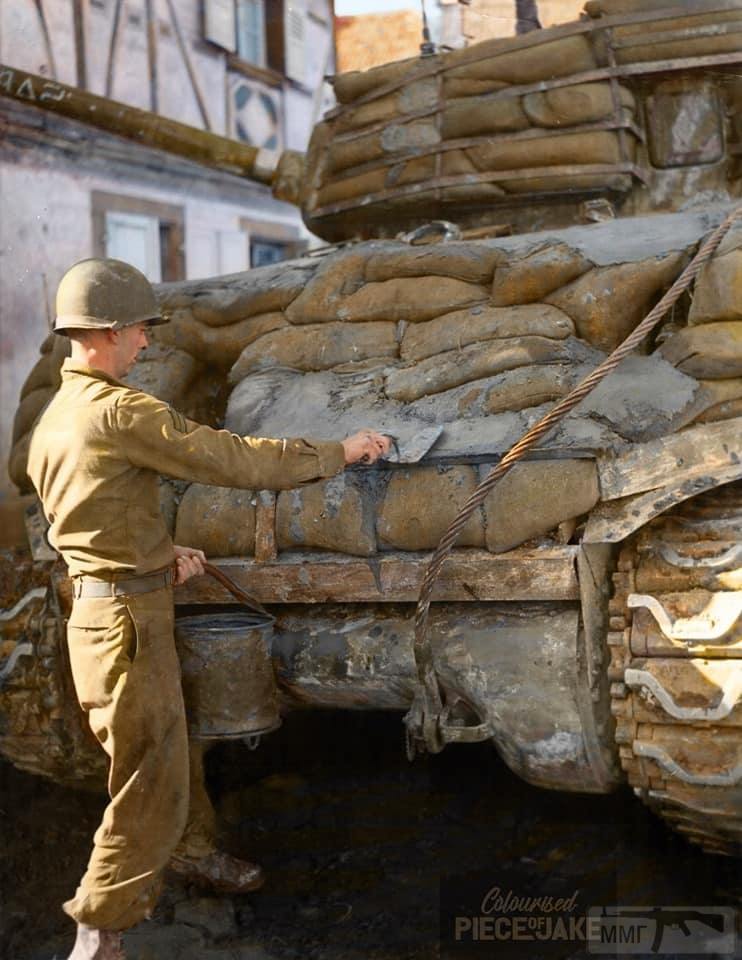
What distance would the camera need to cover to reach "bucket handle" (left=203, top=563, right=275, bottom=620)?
3125mm

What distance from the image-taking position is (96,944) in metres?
2.81

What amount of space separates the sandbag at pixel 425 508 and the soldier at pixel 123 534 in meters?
0.21

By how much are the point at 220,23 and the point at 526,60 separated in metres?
6.24

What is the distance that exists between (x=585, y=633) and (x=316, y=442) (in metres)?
0.80

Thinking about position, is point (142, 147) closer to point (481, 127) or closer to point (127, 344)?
point (481, 127)

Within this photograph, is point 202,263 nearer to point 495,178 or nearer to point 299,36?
point 299,36

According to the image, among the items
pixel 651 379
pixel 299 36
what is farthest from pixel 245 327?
pixel 299 36

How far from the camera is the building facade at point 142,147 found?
323 inches

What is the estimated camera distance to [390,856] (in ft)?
12.5

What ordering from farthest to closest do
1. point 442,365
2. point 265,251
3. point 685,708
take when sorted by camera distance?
1. point 265,251
2. point 442,365
3. point 685,708

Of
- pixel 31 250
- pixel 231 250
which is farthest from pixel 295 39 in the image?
pixel 31 250

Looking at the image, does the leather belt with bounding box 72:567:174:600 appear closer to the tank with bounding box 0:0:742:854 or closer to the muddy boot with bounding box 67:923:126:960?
the tank with bounding box 0:0:742:854

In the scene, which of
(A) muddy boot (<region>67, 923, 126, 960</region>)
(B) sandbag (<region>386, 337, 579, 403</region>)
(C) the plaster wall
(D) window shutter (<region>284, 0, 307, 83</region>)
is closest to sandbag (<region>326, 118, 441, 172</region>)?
(B) sandbag (<region>386, 337, 579, 403</region>)

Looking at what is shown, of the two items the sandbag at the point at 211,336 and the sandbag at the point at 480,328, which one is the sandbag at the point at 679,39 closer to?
the sandbag at the point at 480,328
